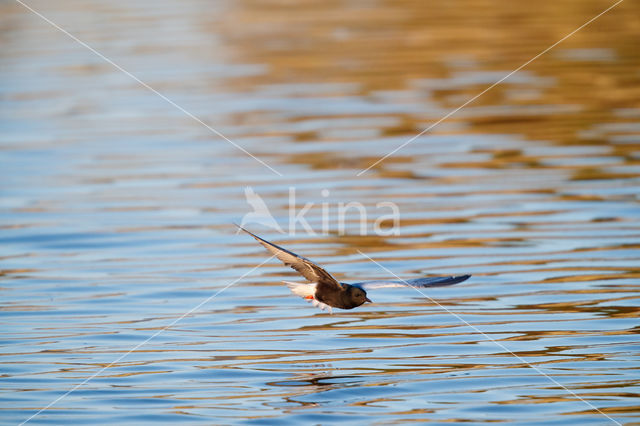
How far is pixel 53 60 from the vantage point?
66.4 feet

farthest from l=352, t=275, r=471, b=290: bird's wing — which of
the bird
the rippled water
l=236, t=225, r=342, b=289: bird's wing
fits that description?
the rippled water

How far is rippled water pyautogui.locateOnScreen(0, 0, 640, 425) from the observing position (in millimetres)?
6902

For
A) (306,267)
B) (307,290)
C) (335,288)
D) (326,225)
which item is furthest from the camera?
(326,225)

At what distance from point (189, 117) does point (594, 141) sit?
5466mm

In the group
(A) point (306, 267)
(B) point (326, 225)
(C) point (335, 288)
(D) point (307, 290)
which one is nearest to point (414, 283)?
(C) point (335, 288)

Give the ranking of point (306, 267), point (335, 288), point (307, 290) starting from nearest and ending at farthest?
point (306, 267) → point (335, 288) → point (307, 290)

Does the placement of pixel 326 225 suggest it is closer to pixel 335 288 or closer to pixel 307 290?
pixel 307 290

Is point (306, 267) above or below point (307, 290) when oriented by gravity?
above

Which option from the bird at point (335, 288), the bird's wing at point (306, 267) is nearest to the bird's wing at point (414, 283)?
the bird at point (335, 288)

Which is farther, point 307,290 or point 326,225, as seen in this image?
point 326,225

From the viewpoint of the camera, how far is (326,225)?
35.1ft

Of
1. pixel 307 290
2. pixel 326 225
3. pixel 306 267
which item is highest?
pixel 306 267

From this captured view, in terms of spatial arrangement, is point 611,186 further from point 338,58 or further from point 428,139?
point 338,58

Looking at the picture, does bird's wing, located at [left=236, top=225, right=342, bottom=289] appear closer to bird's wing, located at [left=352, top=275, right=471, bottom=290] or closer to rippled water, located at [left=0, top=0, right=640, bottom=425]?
bird's wing, located at [left=352, top=275, right=471, bottom=290]
